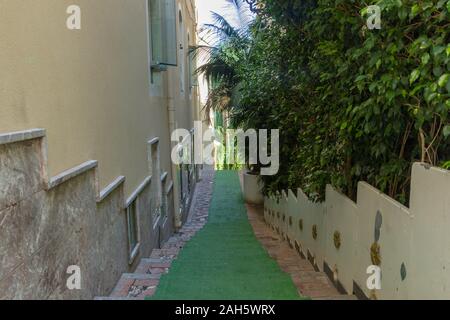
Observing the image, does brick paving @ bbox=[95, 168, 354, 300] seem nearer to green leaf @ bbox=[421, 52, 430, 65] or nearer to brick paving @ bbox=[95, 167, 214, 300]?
brick paving @ bbox=[95, 167, 214, 300]

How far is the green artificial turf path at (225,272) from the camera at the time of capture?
11.3 feet

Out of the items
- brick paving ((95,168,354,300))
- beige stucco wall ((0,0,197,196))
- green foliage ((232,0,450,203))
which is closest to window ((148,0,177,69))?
beige stucco wall ((0,0,197,196))

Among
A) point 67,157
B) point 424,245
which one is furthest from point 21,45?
point 424,245

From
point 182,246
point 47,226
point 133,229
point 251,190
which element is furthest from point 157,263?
point 251,190

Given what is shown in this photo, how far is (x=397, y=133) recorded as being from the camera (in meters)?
2.81

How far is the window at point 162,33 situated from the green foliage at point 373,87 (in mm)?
2654

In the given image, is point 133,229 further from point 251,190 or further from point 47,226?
point 251,190

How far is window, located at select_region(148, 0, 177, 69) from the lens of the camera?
23.5 feet

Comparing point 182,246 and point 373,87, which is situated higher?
point 373,87

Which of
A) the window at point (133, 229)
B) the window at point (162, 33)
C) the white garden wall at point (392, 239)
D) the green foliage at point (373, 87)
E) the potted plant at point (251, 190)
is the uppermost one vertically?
the window at point (162, 33)

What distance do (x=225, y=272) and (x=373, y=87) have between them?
9.39ft

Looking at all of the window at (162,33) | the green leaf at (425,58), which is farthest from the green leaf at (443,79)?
the window at (162,33)

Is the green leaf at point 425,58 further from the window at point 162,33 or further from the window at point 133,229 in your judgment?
the window at point 162,33

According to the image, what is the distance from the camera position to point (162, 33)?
7469 millimetres
